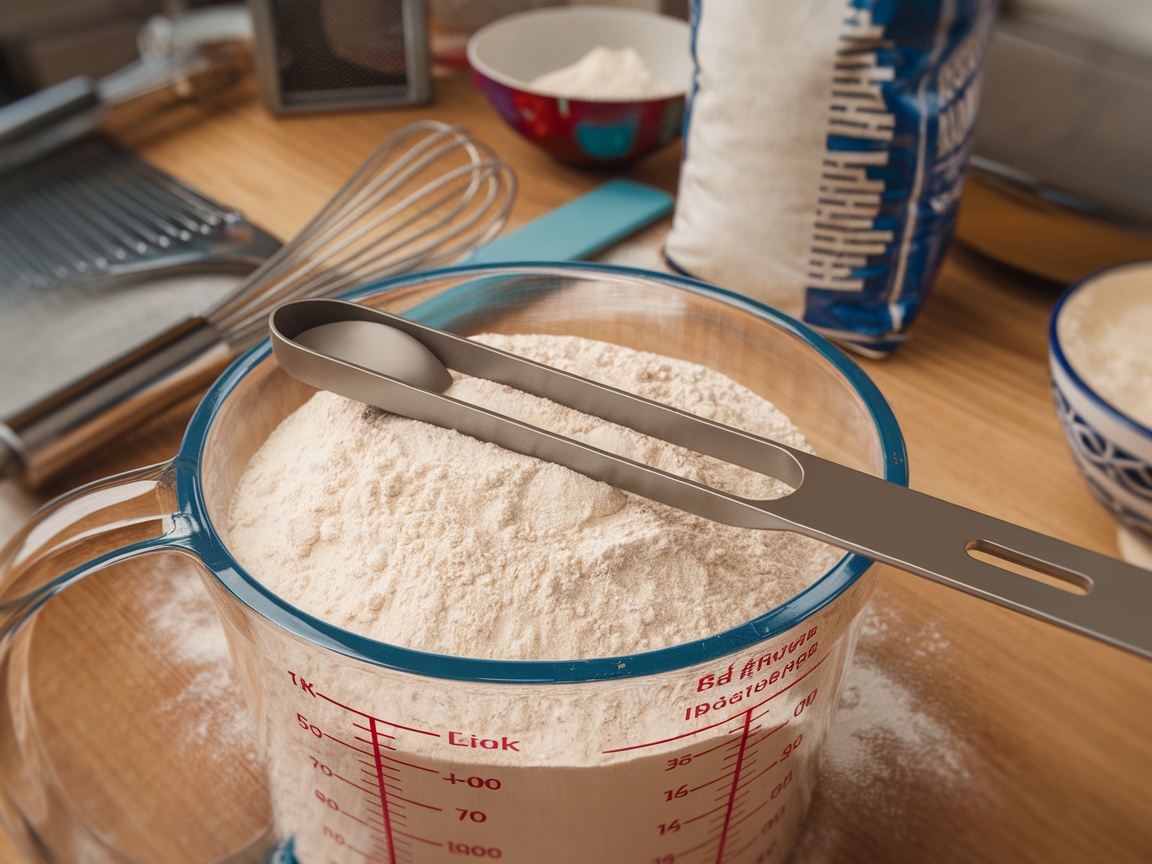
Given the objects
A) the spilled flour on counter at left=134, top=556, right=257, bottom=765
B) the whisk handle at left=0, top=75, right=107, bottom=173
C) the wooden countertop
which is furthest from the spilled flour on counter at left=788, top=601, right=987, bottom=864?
the whisk handle at left=0, top=75, right=107, bottom=173

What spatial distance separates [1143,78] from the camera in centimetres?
70

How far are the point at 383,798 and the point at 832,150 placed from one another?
43 cm

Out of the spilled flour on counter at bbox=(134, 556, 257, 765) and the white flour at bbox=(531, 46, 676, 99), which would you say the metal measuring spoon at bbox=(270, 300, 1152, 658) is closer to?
the spilled flour on counter at bbox=(134, 556, 257, 765)

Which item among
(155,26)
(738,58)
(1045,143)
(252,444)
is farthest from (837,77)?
(155,26)

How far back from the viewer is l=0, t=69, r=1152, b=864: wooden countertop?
385 millimetres

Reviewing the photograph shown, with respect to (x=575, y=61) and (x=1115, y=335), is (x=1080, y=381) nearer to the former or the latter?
(x=1115, y=335)

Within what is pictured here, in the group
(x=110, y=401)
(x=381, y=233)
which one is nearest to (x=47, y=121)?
(x=381, y=233)

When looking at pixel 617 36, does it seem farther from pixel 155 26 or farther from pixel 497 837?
pixel 497 837

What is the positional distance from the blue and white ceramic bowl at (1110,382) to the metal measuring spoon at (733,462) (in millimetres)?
172

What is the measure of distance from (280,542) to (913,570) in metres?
0.19

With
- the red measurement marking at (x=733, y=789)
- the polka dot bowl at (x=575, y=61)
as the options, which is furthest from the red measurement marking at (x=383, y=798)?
the polka dot bowl at (x=575, y=61)

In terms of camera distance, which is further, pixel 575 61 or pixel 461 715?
pixel 575 61

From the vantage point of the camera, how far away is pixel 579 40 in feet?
2.90

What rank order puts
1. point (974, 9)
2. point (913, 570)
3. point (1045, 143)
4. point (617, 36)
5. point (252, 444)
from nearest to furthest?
1. point (913, 570)
2. point (252, 444)
3. point (974, 9)
4. point (1045, 143)
5. point (617, 36)
